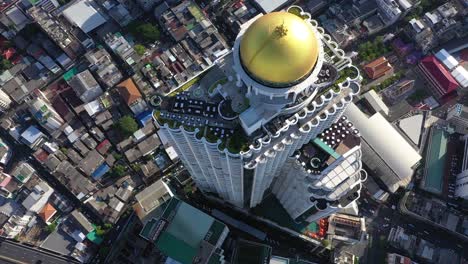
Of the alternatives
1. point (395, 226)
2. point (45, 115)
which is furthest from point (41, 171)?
point (395, 226)

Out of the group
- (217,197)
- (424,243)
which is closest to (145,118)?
(217,197)

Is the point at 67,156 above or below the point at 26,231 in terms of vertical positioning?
above

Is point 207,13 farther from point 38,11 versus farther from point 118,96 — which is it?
point 38,11

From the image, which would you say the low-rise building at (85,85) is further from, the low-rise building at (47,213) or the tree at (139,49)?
the low-rise building at (47,213)

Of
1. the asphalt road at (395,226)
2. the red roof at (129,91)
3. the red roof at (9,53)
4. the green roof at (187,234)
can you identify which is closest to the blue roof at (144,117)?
the red roof at (129,91)

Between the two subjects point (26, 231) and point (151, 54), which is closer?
point (26, 231)

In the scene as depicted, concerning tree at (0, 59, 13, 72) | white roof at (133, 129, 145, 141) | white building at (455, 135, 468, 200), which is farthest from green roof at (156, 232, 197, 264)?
tree at (0, 59, 13, 72)

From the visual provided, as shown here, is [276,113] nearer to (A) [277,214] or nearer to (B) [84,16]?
(A) [277,214]
